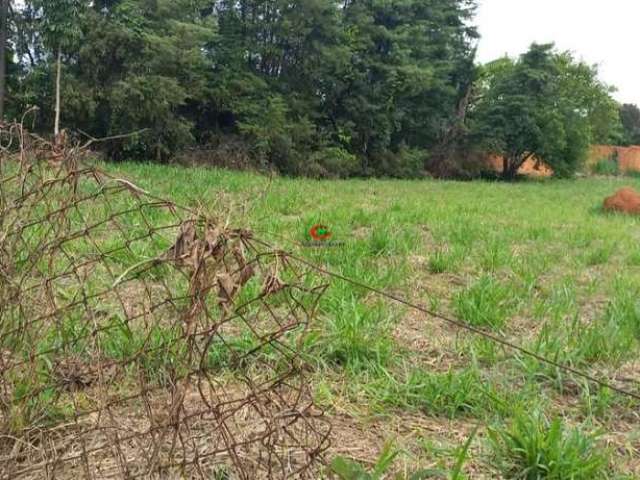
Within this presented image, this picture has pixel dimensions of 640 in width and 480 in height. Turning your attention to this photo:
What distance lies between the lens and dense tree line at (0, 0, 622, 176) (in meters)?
10.4

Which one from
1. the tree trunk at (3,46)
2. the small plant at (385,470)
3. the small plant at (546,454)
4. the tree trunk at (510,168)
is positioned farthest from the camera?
the tree trunk at (510,168)

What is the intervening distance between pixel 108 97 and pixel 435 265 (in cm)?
886

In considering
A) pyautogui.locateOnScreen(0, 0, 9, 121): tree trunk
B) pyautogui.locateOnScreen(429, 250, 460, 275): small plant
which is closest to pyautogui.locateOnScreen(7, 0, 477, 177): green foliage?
pyautogui.locateOnScreen(0, 0, 9, 121): tree trunk

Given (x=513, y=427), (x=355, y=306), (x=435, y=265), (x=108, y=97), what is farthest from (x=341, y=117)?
(x=513, y=427)

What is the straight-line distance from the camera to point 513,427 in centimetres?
152

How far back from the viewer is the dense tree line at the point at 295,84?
10406mm

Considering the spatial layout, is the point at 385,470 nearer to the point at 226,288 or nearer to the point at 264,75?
the point at 226,288

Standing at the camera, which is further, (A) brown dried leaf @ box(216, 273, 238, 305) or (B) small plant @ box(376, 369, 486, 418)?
(B) small plant @ box(376, 369, 486, 418)

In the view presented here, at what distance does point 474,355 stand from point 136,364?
127 cm

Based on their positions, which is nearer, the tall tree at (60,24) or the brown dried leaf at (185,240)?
the brown dried leaf at (185,240)

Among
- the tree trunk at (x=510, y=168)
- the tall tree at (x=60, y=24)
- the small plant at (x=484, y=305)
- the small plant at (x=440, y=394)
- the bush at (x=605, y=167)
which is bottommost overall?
the small plant at (x=440, y=394)

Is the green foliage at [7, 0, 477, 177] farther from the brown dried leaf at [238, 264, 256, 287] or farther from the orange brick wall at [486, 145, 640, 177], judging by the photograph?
the brown dried leaf at [238, 264, 256, 287]

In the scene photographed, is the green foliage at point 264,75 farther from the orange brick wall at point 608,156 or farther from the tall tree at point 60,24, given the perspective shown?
the orange brick wall at point 608,156

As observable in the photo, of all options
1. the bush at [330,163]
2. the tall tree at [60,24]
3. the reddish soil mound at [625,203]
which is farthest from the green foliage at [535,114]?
the tall tree at [60,24]
